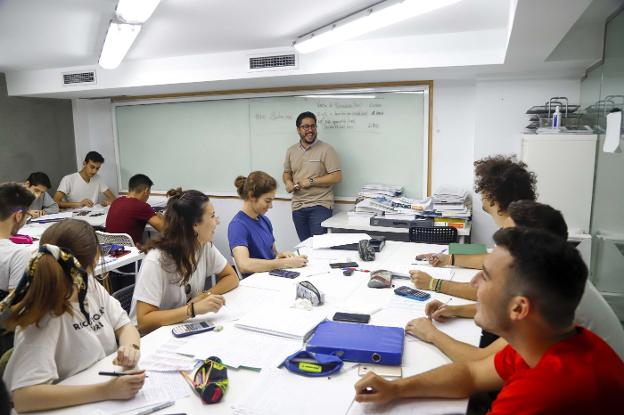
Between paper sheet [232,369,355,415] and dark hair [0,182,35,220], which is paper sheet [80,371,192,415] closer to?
paper sheet [232,369,355,415]

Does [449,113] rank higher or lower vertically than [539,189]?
higher

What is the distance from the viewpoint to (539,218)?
1682 millimetres

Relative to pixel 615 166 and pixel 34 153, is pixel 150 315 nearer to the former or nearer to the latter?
pixel 615 166

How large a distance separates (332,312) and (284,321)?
0.81 ft

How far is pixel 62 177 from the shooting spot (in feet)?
20.5

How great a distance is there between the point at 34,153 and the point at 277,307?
17.0 feet

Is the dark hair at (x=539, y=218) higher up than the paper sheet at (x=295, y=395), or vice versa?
the dark hair at (x=539, y=218)

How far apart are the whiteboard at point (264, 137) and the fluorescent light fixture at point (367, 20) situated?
1.13 metres

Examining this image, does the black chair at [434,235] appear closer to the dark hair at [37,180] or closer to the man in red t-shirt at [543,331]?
the man in red t-shirt at [543,331]

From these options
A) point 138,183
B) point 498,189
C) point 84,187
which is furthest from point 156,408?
point 84,187

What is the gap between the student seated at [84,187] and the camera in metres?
5.57

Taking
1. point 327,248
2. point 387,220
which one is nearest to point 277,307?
point 327,248

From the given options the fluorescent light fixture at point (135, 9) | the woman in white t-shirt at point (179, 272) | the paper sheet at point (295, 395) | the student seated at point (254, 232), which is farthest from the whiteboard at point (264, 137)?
the paper sheet at point (295, 395)

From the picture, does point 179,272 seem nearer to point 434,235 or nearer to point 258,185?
point 258,185
